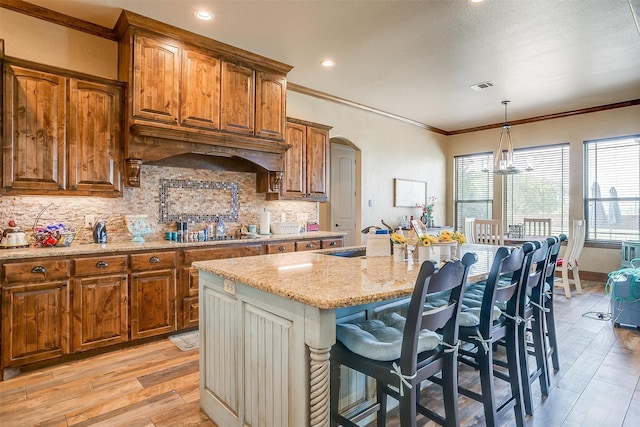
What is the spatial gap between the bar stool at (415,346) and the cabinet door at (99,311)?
2.27m

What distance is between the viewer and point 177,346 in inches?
128

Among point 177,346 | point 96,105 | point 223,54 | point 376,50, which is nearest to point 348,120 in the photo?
point 376,50

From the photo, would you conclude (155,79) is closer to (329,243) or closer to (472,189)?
(329,243)

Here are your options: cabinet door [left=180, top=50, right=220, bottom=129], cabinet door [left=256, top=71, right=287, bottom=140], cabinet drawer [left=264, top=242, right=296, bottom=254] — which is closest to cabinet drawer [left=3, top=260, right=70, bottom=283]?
cabinet door [left=180, top=50, right=220, bottom=129]

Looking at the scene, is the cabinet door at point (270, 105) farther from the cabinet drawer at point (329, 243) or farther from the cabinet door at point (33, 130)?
the cabinet door at point (33, 130)

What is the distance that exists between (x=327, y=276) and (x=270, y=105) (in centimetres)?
295

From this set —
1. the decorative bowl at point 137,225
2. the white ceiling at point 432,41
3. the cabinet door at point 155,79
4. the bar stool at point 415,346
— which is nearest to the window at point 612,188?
the white ceiling at point 432,41

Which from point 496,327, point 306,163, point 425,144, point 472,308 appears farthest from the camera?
Result: point 425,144

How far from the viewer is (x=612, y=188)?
19.6ft

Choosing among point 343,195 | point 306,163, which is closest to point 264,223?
point 306,163

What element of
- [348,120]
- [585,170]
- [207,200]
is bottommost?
[207,200]

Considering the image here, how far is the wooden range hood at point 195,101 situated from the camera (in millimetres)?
3270

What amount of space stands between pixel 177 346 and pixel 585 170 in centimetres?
693

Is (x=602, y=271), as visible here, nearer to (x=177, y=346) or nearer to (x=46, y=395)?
(x=177, y=346)
